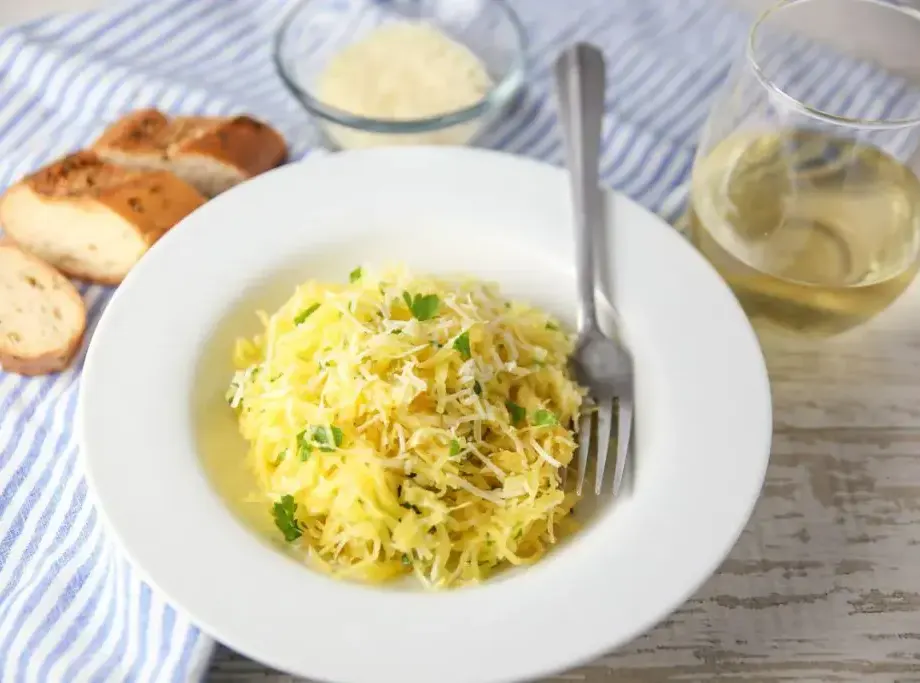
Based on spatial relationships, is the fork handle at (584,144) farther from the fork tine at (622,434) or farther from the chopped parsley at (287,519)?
the chopped parsley at (287,519)

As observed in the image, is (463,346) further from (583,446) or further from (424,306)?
(583,446)

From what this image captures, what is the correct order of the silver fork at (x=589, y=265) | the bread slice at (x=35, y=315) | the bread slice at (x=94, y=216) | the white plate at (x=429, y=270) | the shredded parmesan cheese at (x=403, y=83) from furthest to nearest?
the shredded parmesan cheese at (x=403, y=83) → the bread slice at (x=94, y=216) → the bread slice at (x=35, y=315) → the silver fork at (x=589, y=265) → the white plate at (x=429, y=270)

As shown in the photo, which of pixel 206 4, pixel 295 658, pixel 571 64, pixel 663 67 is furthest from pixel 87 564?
pixel 663 67

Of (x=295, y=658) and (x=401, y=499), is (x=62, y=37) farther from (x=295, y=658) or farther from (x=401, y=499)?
(x=295, y=658)

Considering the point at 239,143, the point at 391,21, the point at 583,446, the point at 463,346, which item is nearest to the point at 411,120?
the point at 239,143

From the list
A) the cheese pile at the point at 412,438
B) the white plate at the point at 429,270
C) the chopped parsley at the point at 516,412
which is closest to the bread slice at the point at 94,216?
the white plate at the point at 429,270

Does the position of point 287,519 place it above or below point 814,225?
below
